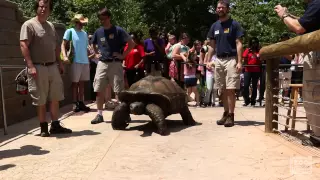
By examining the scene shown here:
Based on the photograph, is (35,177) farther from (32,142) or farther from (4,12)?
(4,12)

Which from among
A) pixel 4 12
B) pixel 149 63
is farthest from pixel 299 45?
pixel 149 63

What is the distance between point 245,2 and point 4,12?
724 inches

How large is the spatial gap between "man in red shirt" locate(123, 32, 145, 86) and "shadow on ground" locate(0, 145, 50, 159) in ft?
15.5

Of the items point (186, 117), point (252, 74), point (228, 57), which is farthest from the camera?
point (252, 74)

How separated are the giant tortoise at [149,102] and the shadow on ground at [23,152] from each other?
4.79 feet

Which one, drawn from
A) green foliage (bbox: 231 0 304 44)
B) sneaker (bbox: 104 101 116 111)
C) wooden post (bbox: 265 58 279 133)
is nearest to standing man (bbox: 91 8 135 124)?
sneaker (bbox: 104 101 116 111)

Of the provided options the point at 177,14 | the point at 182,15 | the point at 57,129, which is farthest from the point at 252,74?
Result: the point at 177,14

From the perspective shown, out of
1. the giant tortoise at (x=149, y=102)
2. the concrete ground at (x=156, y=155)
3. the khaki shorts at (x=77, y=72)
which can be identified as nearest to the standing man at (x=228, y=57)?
the concrete ground at (x=156, y=155)

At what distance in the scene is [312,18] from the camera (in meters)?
4.21

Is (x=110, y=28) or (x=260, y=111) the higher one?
(x=110, y=28)

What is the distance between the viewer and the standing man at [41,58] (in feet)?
17.6

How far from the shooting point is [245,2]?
74.9 feet

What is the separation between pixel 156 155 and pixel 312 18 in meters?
2.34

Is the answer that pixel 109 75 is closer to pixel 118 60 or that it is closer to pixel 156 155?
pixel 118 60
